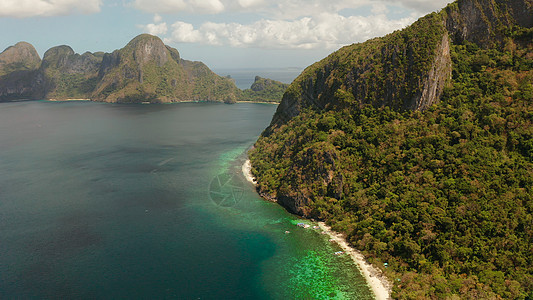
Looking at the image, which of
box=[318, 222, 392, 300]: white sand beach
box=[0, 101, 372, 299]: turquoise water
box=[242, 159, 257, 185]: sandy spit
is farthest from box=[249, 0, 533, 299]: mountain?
box=[0, 101, 372, 299]: turquoise water

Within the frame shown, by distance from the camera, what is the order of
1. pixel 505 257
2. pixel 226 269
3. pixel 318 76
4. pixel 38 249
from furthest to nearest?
pixel 318 76 → pixel 38 249 → pixel 226 269 → pixel 505 257

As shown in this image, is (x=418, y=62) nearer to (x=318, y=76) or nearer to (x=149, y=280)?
(x=318, y=76)

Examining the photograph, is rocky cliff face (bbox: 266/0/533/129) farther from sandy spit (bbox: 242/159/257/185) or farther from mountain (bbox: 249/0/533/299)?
sandy spit (bbox: 242/159/257/185)

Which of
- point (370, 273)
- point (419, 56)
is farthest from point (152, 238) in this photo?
point (419, 56)

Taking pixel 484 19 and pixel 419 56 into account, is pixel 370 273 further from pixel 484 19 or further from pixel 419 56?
pixel 484 19

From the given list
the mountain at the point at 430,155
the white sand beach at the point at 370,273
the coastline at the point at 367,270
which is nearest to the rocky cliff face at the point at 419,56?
the mountain at the point at 430,155

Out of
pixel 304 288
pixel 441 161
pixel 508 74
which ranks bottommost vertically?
pixel 304 288

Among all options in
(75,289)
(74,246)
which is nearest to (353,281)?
(75,289)

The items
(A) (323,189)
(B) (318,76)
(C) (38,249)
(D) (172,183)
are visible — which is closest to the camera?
(C) (38,249)
